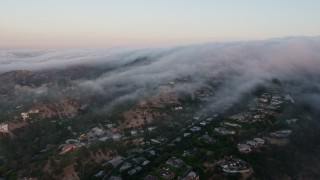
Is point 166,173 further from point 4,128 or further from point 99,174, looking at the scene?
point 4,128

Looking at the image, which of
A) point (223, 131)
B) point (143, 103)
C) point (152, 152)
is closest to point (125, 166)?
point (152, 152)

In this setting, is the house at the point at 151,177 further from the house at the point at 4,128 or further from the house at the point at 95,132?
the house at the point at 4,128

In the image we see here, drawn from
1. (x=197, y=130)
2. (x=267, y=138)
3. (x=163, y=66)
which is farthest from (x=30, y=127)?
(x=163, y=66)

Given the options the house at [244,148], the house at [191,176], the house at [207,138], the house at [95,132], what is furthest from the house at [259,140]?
the house at [95,132]

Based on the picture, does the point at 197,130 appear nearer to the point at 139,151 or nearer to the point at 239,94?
the point at 139,151

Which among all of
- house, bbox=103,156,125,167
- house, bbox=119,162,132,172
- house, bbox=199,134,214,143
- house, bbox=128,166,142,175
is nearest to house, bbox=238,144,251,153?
house, bbox=199,134,214,143

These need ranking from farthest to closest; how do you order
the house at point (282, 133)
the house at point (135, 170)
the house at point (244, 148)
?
the house at point (282, 133) < the house at point (244, 148) < the house at point (135, 170)

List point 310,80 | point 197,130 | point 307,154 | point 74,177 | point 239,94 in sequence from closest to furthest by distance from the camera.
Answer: point 74,177, point 307,154, point 197,130, point 239,94, point 310,80

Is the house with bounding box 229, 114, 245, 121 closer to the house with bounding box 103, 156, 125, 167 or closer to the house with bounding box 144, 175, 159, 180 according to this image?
the house with bounding box 103, 156, 125, 167
